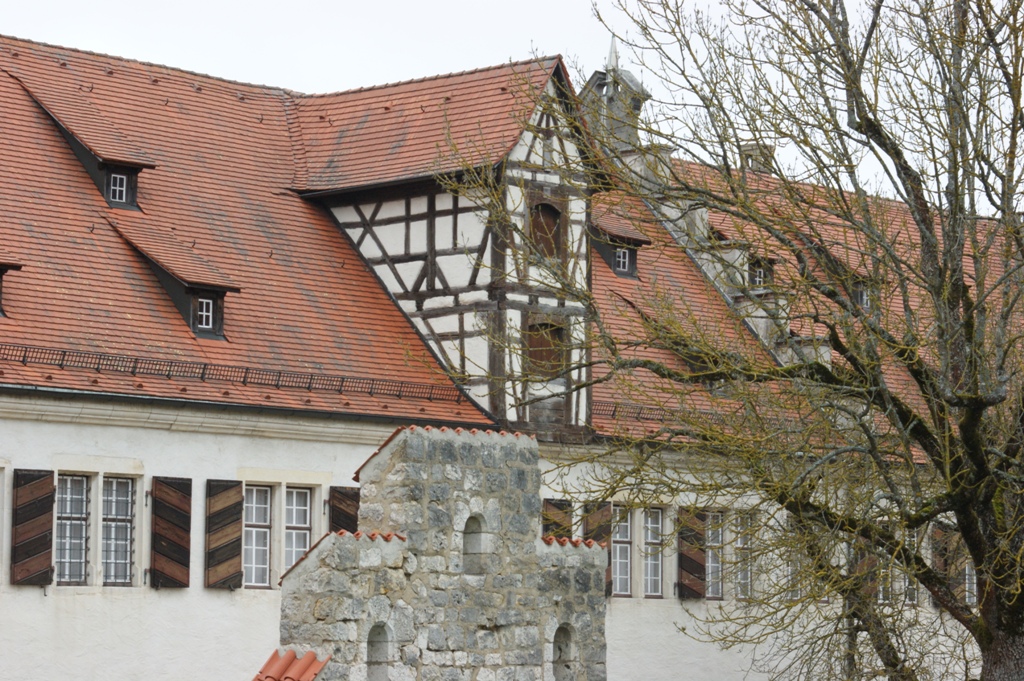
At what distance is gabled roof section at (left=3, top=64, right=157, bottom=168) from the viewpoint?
2764 centimetres

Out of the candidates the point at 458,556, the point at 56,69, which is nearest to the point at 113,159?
the point at 56,69

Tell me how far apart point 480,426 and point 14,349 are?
667cm

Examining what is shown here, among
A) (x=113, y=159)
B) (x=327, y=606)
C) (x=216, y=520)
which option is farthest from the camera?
(x=113, y=159)

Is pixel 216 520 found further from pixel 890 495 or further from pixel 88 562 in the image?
pixel 890 495

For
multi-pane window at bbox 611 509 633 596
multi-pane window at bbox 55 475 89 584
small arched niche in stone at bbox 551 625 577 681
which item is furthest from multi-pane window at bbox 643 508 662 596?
small arched niche in stone at bbox 551 625 577 681

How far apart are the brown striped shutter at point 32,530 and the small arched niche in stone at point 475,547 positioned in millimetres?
8949

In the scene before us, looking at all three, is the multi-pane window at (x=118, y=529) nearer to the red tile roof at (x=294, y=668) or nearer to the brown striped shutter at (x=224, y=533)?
the brown striped shutter at (x=224, y=533)

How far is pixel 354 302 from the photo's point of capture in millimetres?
29141

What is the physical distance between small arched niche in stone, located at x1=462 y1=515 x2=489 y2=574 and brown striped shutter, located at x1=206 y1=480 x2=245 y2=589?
9.89 m

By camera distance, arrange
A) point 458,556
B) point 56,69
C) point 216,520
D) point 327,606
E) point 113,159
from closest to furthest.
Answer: point 327,606 → point 458,556 → point 216,520 → point 113,159 → point 56,69

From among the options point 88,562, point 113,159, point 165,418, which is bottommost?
point 88,562

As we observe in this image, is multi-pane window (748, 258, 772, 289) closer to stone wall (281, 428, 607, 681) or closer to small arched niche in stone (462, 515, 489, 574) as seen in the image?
stone wall (281, 428, 607, 681)

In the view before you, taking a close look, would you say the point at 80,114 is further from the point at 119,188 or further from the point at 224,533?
the point at 224,533

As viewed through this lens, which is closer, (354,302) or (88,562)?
(88,562)
